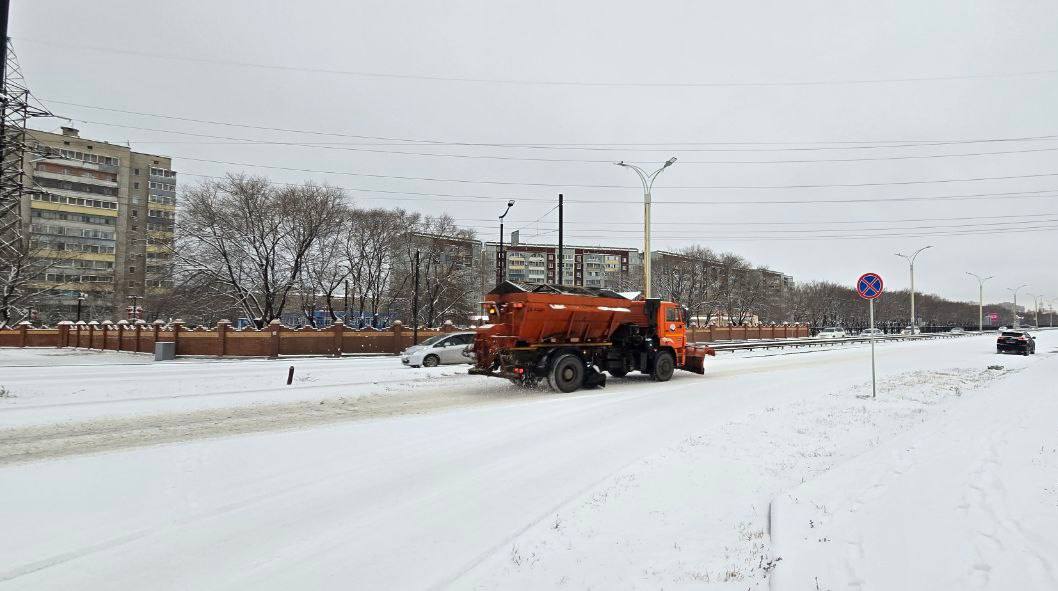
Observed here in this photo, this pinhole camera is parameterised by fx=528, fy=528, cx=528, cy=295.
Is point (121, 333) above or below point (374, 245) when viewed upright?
below

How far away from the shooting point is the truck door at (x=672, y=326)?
1686 centimetres

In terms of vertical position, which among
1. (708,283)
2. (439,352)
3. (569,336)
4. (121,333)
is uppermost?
(708,283)

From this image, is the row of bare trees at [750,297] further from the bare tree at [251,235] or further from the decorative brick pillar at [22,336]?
the decorative brick pillar at [22,336]

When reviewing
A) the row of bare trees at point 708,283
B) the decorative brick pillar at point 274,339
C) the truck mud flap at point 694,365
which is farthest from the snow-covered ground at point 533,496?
the row of bare trees at point 708,283

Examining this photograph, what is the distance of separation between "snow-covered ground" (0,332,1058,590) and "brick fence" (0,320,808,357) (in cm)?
1910

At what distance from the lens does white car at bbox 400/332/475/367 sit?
72.7 ft

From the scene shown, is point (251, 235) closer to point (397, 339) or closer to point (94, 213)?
point (397, 339)

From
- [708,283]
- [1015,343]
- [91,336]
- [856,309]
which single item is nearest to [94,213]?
[91,336]

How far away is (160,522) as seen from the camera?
4871mm

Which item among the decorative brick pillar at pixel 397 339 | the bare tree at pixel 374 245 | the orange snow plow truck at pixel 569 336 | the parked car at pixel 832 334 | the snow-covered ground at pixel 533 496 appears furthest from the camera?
the parked car at pixel 832 334

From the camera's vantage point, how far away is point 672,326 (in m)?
17.2

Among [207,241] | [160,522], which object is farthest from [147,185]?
[160,522]

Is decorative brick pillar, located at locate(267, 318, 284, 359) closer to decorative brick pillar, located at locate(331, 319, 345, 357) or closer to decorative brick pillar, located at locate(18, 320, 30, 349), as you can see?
decorative brick pillar, located at locate(331, 319, 345, 357)

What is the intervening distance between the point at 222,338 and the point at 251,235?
1340cm
